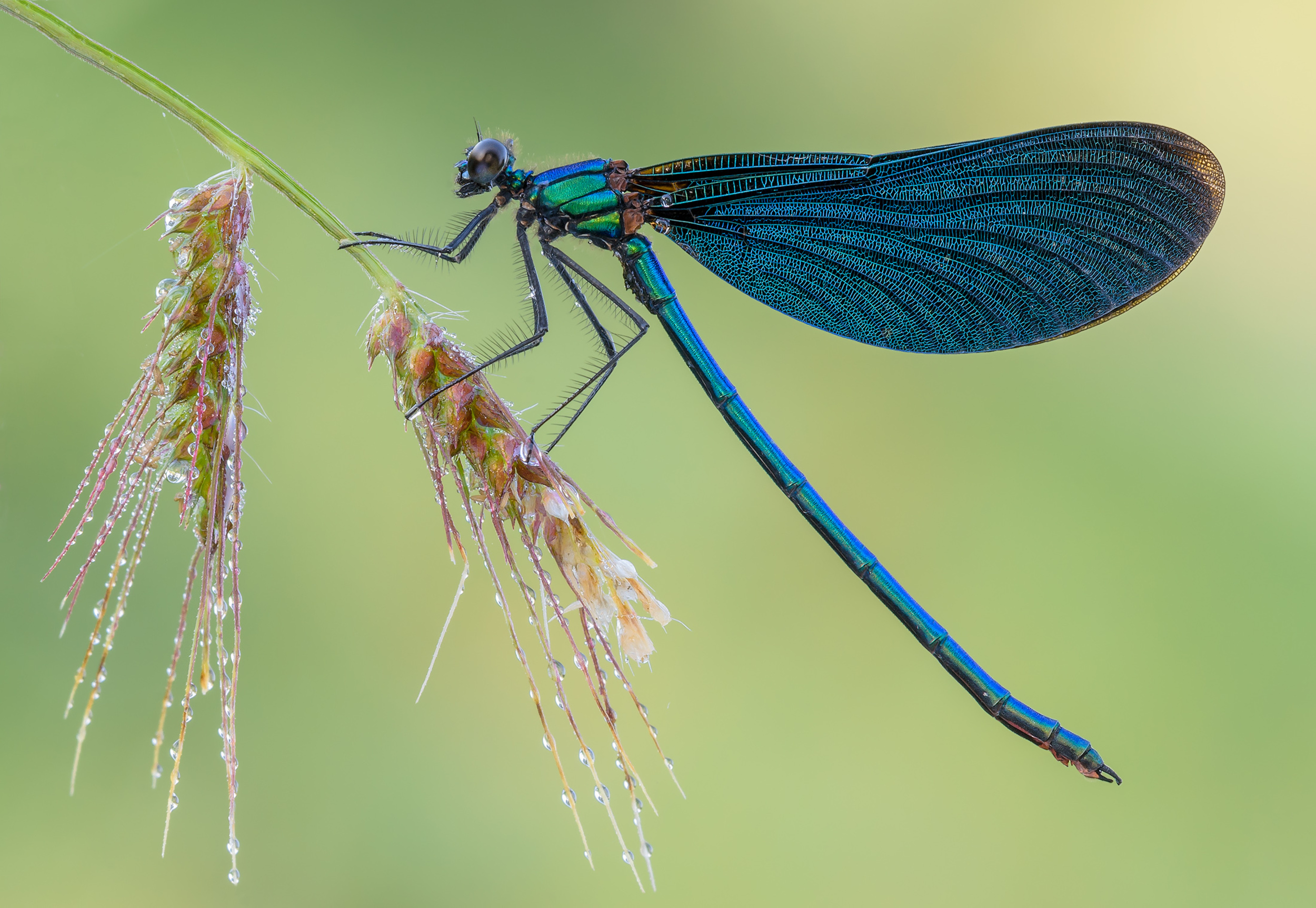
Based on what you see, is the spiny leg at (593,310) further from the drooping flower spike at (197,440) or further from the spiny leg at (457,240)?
the drooping flower spike at (197,440)

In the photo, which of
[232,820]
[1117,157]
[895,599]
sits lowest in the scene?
[232,820]

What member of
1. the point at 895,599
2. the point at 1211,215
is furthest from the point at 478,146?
the point at 1211,215

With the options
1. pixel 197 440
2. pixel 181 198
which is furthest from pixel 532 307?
pixel 197 440

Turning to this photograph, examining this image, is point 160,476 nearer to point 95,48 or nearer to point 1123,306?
point 95,48

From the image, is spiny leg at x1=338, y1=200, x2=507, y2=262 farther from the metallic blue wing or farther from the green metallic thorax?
the metallic blue wing

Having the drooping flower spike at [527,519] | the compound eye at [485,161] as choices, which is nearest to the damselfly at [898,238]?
the compound eye at [485,161]

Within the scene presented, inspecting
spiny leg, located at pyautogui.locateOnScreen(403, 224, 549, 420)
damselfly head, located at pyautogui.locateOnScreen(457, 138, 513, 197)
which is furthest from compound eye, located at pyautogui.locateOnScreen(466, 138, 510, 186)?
spiny leg, located at pyautogui.locateOnScreen(403, 224, 549, 420)
